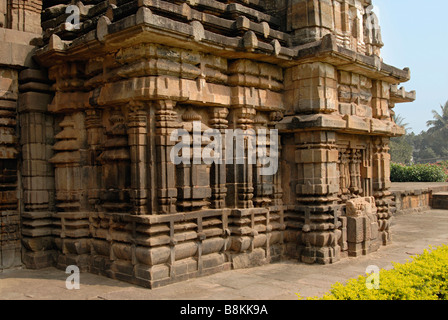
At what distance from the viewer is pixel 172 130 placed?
21.2 feet

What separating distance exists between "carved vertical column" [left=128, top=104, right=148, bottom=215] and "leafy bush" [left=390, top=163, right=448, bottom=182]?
727 inches

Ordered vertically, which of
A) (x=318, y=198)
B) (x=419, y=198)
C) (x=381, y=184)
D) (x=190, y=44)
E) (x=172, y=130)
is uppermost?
(x=190, y=44)

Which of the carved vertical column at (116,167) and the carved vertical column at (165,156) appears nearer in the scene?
the carved vertical column at (165,156)

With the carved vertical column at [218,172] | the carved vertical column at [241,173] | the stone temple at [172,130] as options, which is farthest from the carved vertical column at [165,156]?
the carved vertical column at [241,173]

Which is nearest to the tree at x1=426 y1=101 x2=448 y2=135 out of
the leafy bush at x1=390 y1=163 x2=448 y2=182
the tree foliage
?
the tree foliage

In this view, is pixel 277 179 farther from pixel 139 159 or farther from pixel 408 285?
pixel 408 285

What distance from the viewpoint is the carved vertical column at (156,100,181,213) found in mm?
6352

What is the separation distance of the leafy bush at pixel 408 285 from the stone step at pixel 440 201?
12722 millimetres

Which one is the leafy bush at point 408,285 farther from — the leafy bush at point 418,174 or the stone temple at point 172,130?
the leafy bush at point 418,174

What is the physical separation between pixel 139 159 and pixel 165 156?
0.38 meters

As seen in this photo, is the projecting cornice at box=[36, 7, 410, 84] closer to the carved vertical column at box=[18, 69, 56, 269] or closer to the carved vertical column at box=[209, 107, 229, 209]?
the carved vertical column at box=[18, 69, 56, 269]

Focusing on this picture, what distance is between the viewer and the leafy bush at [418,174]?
21.2 meters

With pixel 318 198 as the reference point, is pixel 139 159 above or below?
above

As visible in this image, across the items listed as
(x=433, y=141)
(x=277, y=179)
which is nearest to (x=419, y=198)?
(x=277, y=179)
